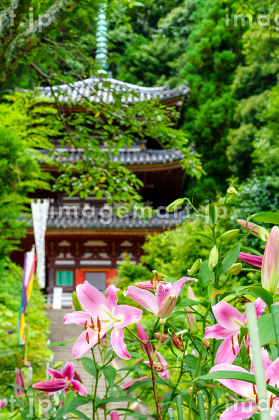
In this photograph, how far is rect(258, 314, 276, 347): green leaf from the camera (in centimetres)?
27

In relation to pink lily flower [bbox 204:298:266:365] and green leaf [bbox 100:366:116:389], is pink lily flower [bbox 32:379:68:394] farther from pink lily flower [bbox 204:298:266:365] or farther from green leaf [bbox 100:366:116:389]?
pink lily flower [bbox 204:298:266:365]

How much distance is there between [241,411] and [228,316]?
9cm

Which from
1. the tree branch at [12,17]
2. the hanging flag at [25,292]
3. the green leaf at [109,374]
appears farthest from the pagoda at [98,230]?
the green leaf at [109,374]

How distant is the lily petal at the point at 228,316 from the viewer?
38 cm

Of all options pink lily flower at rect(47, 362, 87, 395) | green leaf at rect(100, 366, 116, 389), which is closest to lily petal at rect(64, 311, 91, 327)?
green leaf at rect(100, 366, 116, 389)

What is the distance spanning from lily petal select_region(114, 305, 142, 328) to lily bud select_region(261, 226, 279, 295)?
0.15 m

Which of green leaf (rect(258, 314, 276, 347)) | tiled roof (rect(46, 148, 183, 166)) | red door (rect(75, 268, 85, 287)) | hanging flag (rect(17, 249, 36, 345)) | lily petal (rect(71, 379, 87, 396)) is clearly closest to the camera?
green leaf (rect(258, 314, 276, 347))

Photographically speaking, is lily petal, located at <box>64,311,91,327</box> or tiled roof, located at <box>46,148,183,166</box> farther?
tiled roof, located at <box>46,148,183,166</box>

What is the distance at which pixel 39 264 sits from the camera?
23.0 ft

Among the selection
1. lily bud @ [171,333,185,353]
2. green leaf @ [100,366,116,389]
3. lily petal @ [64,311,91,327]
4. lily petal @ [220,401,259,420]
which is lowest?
green leaf @ [100,366,116,389]

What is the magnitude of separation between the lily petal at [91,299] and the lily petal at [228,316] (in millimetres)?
137

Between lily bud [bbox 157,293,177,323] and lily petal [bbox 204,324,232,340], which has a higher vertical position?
lily bud [bbox 157,293,177,323]

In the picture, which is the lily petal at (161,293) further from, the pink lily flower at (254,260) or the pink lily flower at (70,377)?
the pink lily flower at (70,377)

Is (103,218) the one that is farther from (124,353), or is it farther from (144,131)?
(124,353)
